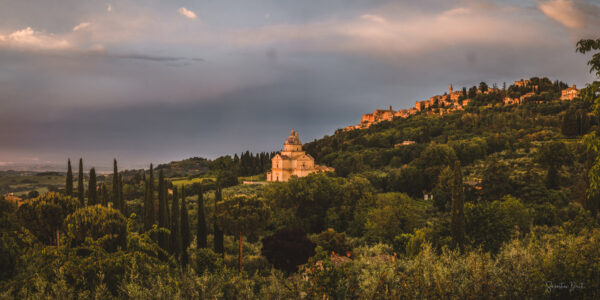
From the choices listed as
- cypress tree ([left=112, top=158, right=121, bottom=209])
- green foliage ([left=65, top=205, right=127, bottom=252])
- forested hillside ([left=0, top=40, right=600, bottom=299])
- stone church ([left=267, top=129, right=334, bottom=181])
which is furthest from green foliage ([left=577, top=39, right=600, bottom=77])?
stone church ([left=267, top=129, right=334, bottom=181])

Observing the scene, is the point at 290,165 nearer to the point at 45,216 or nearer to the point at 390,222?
the point at 390,222

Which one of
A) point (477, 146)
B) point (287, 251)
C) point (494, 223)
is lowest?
point (287, 251)

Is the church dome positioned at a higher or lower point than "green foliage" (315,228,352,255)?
higher

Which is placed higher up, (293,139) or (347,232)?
(293,139)

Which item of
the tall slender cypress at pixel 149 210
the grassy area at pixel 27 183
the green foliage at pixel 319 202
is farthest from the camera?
the grassy area at pixel 27 183

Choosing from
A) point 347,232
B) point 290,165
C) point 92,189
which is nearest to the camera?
point 92,189

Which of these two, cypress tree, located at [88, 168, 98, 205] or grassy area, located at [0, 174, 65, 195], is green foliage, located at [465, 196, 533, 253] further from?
grassy area, located at [0, 174, 65, 195]

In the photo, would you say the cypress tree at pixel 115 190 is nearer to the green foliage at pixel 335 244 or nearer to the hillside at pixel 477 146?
the green foliage at pixel 335 244

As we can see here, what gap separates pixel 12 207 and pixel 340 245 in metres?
20.0

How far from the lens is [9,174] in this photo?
51844 millimetres

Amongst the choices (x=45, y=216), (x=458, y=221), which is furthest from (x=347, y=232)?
(x=45, y=216)
